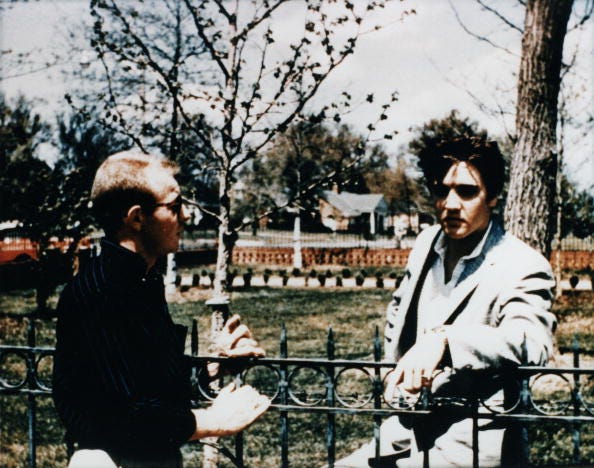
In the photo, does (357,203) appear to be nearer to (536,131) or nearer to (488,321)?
(536,131)

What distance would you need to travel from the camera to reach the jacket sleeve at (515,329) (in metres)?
2.00

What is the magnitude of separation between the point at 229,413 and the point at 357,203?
76.0 m

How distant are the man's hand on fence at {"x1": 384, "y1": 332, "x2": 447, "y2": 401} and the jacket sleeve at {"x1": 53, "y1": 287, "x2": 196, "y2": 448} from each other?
0.76 meters

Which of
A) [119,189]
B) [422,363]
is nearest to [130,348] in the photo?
[119,189]

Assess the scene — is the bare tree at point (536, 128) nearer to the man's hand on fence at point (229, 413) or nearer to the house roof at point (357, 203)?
the man's hand on fence at point (229, 413)

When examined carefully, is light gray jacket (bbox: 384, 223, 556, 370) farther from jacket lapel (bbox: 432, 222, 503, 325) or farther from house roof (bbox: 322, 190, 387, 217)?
house roof (bbox: 322, 190, 387, 217)

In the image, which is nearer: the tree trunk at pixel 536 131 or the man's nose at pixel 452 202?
the man's nose at pixel 452 202

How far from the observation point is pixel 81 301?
1.92 metres

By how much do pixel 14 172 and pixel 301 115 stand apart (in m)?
Answer: 17.4

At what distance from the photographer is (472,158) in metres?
2.50

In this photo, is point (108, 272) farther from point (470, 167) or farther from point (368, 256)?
point (368, 256)

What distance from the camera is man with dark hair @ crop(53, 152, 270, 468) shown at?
189 centimetres

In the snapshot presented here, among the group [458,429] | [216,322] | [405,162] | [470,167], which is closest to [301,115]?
[216,322]

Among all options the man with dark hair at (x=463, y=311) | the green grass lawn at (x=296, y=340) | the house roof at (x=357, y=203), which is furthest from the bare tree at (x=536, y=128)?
the house roof at (x=357, y=203)
